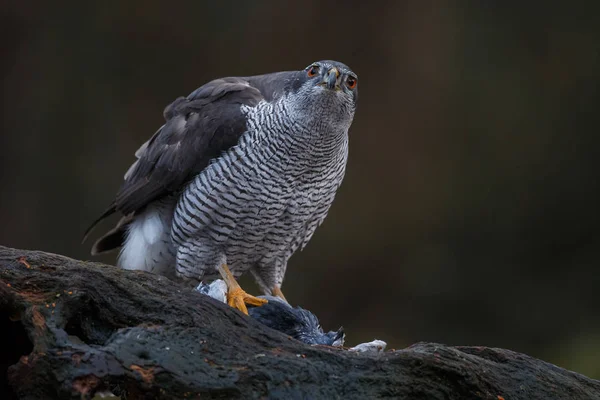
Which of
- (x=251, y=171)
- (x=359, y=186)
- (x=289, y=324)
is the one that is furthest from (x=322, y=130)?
(x=359, y=186)

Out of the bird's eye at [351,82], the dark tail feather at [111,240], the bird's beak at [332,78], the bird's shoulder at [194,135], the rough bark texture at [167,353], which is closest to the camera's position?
the rough bark texture at [167,353]

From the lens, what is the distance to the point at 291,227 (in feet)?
14.3

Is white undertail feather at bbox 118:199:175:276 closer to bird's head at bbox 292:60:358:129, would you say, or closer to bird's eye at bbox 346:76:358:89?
bird's head at bbox 292:60:358:129

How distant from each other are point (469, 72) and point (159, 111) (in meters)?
2.97

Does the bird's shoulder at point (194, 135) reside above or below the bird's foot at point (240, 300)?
above

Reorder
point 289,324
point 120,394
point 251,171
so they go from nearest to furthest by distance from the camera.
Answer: point 120,394 < point 289,324 < point 251,171

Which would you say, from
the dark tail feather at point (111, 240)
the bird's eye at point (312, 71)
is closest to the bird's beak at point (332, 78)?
the bird's eye at point (312, 71)

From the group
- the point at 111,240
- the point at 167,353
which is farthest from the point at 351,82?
the point at 167,353

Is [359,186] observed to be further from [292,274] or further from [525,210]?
[525,210]

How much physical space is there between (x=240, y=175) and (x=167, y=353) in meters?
1.81

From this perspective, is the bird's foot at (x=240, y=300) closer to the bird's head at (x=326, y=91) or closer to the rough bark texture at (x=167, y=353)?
the bird's head at (x=326, y=91)

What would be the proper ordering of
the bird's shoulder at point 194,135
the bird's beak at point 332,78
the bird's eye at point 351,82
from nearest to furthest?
the bird's beak at point 332,78 < the bird's eye at point 351,82 < the bird's shoulder at point 194,135

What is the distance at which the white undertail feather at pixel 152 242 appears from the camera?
456cm

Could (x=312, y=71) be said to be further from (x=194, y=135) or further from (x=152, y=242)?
(x=152, y=242)
